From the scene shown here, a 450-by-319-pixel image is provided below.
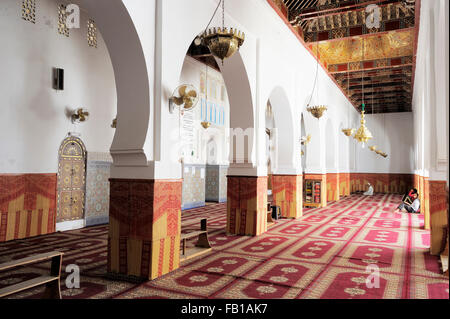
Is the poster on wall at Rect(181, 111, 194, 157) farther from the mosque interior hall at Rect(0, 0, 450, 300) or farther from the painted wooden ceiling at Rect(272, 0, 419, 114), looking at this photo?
the painted wooden ceiling at Rect(272, 0, 419, 114)

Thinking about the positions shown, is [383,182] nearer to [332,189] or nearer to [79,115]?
[332,189]

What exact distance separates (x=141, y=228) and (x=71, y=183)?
3.62 m

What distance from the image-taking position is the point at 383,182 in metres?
18.5

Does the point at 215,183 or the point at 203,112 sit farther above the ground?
the point at 203,112

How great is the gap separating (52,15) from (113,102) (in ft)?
6.36

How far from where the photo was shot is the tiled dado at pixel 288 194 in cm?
837

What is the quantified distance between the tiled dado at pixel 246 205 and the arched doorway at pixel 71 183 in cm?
290

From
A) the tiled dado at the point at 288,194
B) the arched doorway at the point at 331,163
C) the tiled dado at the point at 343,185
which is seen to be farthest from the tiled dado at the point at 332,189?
the tiled dado at the point at 288,194

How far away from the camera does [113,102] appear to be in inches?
298

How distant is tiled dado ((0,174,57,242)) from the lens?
18.5ft

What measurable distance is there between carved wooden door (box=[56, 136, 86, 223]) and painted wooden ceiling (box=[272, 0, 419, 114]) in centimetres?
475

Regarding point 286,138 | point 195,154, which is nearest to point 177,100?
point 286,138
